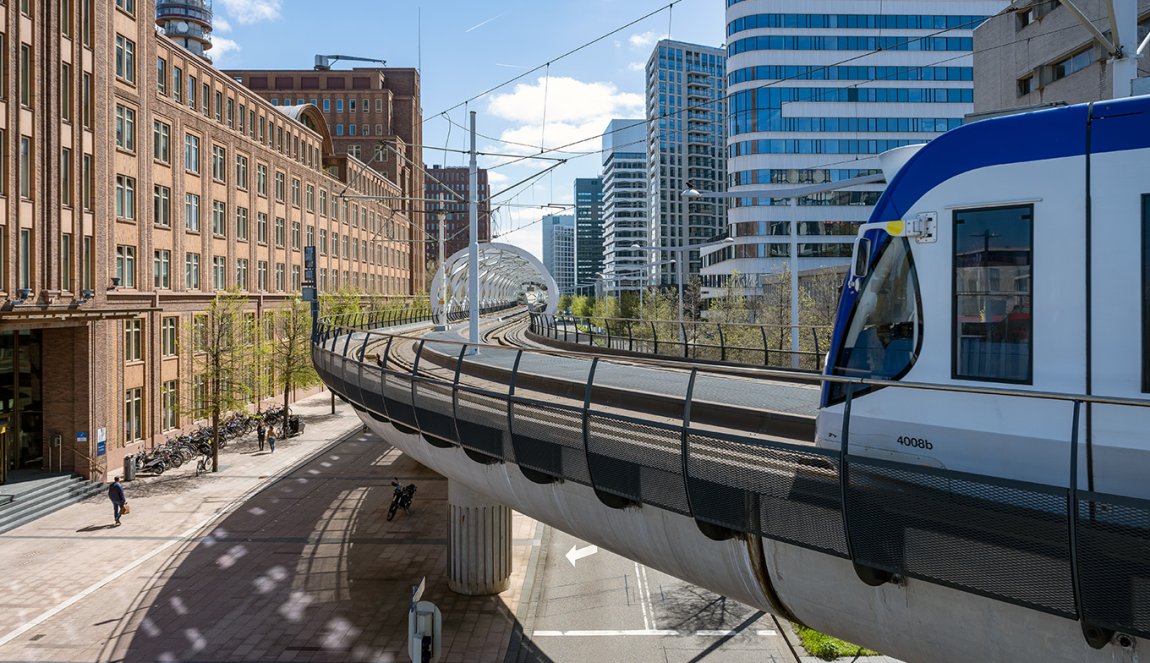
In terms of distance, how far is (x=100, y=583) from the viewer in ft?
60.6

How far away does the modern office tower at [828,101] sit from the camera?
190 feet

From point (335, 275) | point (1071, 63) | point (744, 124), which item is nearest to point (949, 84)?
point (744, 124)

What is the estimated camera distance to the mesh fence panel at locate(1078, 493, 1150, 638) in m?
4.34

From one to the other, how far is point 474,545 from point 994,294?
48.9ft

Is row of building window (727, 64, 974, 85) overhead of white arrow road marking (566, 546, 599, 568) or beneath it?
overhead

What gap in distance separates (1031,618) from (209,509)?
84.1 ft

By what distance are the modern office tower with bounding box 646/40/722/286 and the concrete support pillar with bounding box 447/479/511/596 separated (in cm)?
10987

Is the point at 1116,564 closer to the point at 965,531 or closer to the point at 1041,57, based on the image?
the point at 965,531

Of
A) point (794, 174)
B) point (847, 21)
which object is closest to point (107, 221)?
point (794, 174)

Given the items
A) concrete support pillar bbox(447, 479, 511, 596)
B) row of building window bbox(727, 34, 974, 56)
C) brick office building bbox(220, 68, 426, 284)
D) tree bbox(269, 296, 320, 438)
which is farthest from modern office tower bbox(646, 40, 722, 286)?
concrete support pillar bbox(447, 479, 511, 596)

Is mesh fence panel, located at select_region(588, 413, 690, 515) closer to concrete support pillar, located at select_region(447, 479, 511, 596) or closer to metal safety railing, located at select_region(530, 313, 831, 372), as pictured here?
metal safety railing, located at select_region(530, 313, 831, 372)

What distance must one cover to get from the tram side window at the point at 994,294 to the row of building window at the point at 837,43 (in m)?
57.8

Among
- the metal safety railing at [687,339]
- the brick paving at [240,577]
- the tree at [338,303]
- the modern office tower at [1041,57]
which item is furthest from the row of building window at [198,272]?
the modern office tower at [1041,57]

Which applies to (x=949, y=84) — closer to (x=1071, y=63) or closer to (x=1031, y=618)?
(x=1071, y=63)
